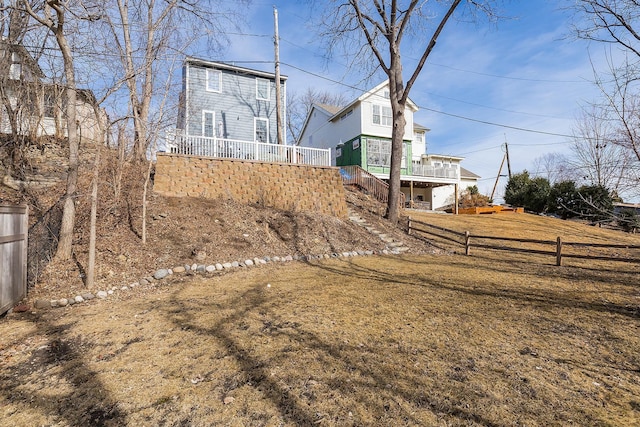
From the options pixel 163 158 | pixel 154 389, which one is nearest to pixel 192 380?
pixel 154 389

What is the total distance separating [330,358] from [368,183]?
46.8ft

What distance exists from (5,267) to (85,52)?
473cm

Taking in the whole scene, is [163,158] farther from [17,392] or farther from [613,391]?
[613,391]

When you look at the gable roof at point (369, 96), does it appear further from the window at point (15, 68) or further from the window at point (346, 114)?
the window at point (15, 68)

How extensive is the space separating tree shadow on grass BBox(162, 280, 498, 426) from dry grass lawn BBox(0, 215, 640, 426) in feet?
0.05

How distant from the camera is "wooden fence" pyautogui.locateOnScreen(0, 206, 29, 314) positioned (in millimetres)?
4230

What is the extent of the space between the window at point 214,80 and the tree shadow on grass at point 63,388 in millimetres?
17745

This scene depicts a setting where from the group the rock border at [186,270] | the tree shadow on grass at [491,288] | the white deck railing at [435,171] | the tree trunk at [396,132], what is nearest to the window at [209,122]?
the tree trunk at [396,132]

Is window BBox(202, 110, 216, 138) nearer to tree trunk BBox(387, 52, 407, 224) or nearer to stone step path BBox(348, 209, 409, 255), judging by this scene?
stone step path BBox(348, 209, 409, 255)

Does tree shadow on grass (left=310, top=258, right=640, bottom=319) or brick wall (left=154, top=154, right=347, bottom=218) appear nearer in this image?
tree shadow on grass (left=310, top=258, right=640, bottom=319)

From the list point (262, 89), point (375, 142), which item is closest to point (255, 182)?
point (262, 89)

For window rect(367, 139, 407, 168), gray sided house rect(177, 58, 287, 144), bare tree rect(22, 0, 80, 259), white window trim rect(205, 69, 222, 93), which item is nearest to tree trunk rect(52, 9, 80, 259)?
bare tree rect(22, 0, 80, 259)

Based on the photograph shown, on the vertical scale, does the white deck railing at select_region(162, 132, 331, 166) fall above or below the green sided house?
below

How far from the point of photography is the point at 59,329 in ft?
13.3
